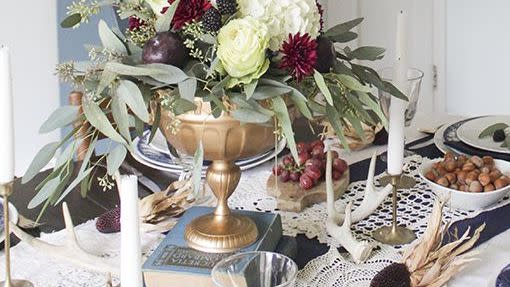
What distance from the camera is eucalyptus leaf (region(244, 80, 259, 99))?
0.92 metres

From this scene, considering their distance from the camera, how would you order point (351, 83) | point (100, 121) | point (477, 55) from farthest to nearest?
point (477, 55) < point (351, 83) < point (100, 121)

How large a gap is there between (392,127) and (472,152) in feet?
1.32

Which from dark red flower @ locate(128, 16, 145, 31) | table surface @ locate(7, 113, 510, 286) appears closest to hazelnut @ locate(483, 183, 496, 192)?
table surface @ locate(7, 113, 510, 286)

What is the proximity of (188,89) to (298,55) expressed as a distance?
0.14 metres

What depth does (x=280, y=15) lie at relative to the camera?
0.96m

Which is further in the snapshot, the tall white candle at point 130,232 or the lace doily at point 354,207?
the lace doily at point 354,207

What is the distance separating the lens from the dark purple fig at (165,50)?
0.94 m

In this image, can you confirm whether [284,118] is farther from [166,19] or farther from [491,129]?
[491,129]

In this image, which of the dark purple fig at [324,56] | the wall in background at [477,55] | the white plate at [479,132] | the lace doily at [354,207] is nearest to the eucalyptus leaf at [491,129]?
the white plate at [479,132]

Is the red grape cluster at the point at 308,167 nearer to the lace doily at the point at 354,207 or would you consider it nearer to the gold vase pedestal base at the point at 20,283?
the lace doily at the point at 354,207

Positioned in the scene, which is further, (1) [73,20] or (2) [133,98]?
(1) [73,20]

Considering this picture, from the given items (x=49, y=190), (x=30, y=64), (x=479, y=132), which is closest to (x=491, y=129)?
(x=479, y=132)

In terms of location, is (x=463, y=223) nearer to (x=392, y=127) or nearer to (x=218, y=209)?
(x=392, y=127)

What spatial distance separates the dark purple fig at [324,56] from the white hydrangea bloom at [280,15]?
38mm
